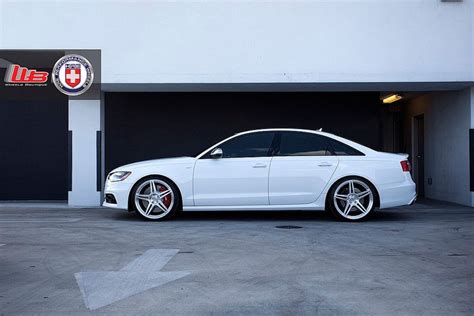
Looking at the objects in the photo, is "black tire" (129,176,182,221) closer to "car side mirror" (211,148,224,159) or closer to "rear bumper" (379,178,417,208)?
"car side mirror" (211,148,224,159)

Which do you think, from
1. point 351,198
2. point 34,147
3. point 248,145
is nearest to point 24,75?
point 34,147

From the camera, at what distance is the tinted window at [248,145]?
9312mm

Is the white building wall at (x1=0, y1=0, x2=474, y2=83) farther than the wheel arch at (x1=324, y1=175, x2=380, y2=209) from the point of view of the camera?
Yes

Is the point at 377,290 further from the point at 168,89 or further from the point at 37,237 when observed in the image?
the point at 168,89

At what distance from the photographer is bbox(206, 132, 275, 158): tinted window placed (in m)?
9.31

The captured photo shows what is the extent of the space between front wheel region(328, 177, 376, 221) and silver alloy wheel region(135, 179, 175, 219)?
8.23ft

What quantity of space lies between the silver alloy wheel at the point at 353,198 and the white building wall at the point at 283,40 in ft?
9.26

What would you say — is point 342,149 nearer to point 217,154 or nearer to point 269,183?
point 269,183

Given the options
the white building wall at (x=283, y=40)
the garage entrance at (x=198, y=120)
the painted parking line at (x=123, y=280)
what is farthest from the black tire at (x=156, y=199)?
the garage entrance at (x=198, y=120)

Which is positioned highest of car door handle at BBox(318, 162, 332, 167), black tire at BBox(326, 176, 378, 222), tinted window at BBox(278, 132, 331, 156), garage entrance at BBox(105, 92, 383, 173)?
garage entrance at BBox(105, 92, 383, 173)

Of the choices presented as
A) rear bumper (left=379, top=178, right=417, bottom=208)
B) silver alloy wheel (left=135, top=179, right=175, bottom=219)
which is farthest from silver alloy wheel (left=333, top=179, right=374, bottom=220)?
silver alloy wheel (left=135, top=179, right=175, bottom=219)

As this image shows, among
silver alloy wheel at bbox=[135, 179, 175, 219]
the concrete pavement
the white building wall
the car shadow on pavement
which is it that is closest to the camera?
the concrete pavement

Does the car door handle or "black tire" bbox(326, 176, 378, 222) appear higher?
the car door handle

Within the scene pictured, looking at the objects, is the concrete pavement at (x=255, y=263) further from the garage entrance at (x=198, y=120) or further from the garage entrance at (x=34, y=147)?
the garage entrance at (x=198, y=120)
